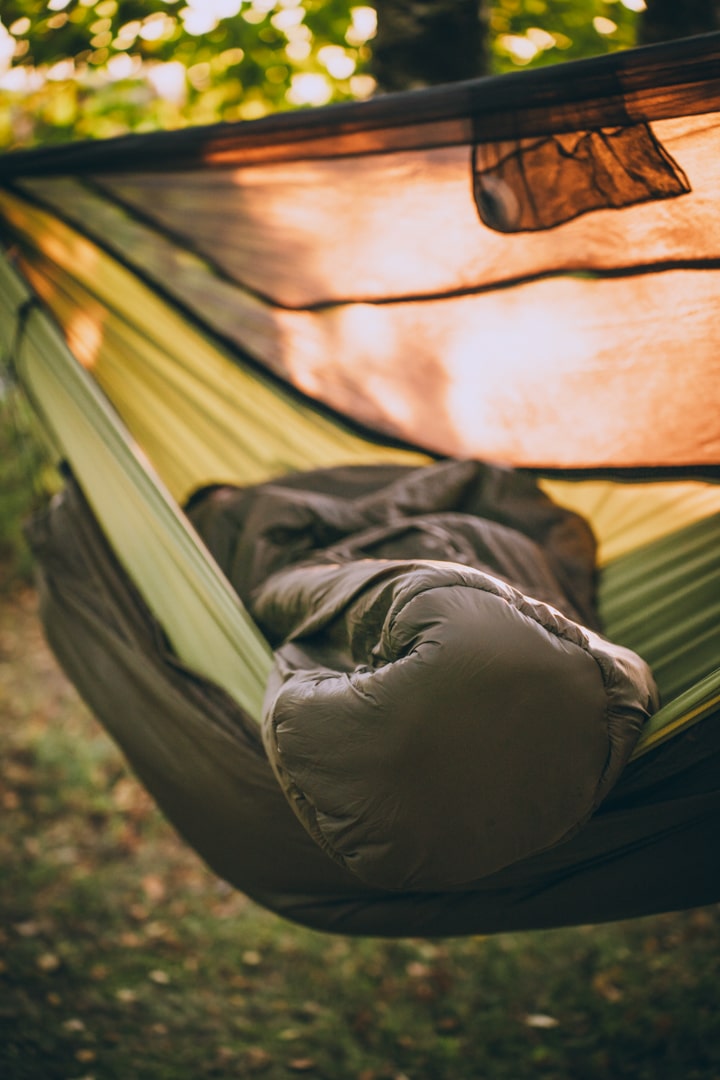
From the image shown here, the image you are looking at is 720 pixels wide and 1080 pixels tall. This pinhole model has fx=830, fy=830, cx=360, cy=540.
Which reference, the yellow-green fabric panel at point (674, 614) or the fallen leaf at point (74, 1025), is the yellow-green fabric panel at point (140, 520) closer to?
the yellow-green fabric panel at point (674, 614)

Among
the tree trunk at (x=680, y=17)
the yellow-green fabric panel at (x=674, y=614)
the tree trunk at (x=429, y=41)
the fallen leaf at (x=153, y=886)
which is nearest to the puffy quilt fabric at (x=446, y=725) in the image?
the yellow-green fabric panel at (x=674, y=614)

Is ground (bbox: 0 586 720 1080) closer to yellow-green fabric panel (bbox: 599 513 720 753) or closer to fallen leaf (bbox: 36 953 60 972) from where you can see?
fallen leaf (bbox: 36 953 60 972)

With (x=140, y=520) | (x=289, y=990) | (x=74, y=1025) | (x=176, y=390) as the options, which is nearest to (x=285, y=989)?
(x=289, y=990)

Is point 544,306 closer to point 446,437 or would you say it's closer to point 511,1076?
point 446,437

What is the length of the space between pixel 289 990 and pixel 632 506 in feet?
3.97

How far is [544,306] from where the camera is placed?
1.51 metres

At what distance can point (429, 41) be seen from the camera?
186 cm

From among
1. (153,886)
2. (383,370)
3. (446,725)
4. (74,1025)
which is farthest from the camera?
(153,886)

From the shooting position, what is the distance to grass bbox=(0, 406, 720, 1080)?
148 cm

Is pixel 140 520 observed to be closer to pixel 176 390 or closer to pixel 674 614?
pixel 176 390

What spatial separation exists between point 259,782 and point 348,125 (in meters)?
1.03

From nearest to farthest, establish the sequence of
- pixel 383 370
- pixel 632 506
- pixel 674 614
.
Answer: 1. pixel 674 614
2. pixel 632 506
3. pixel 383 370

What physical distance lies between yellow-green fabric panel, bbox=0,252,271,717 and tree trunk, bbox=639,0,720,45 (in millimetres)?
1469

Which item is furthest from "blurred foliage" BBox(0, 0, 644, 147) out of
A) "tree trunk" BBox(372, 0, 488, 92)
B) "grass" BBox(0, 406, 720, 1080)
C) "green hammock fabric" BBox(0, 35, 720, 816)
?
"grass" BBox(0, 406, 720, 1080)
